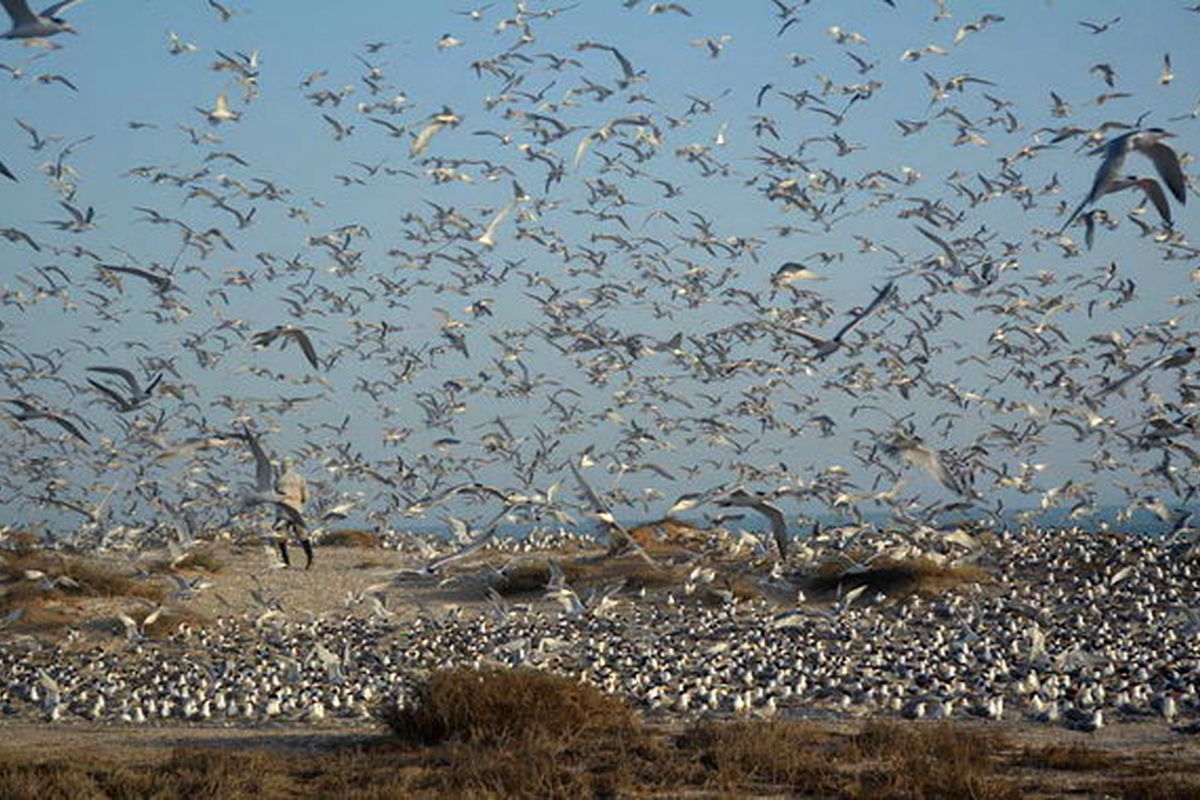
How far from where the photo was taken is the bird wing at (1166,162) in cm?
980

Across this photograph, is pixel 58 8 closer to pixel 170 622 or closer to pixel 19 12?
pixel 19 12

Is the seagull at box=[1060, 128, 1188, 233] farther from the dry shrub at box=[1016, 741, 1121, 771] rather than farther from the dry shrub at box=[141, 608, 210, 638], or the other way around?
the dry shrub at box=[141, 608, 210, 638]

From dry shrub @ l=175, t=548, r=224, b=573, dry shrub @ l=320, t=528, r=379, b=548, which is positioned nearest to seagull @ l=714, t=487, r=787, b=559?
dry shrub @ l=175, t=548, r=224, b=573

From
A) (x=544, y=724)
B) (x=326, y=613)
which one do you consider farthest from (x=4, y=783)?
(x=326, y=613)

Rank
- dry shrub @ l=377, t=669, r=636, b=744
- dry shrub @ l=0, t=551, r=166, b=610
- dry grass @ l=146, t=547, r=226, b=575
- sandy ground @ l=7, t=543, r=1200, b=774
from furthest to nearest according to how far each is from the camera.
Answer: dry grass @ l=146, t=547, r=226, b=575, dry shrub @ l=0, t=551, r=166, b=610, sandy ground @ l=7, t=543, r=1200, b=774, dry shrub @ l=377, t=669, r=636, b=744

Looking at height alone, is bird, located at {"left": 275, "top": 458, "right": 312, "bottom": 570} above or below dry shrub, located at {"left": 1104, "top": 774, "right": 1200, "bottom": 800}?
above

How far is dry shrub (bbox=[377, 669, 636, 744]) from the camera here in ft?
40.9

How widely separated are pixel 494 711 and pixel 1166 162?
7614 mm

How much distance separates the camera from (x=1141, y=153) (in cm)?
998

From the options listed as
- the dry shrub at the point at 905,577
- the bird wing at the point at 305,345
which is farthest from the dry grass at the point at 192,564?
the bird wing at the point at 305,345

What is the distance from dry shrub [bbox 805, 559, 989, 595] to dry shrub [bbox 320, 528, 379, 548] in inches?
699

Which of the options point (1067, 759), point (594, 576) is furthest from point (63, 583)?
point (1067, 759)

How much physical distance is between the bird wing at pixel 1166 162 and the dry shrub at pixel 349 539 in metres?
32.6

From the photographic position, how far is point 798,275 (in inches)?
734
